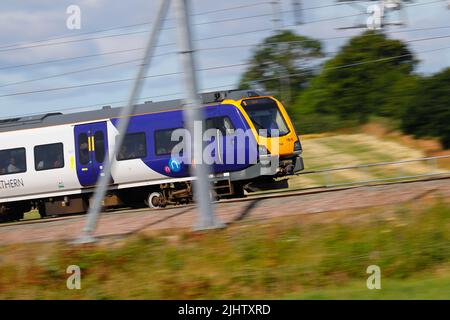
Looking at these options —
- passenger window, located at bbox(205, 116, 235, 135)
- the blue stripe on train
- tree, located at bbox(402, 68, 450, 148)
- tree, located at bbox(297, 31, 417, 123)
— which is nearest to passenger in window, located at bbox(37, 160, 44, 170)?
the blue stripe on train

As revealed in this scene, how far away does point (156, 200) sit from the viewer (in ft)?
75.1

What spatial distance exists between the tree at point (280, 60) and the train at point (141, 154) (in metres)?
37.8

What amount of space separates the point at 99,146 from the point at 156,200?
7.31ft

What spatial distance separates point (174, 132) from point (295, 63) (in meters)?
42.5

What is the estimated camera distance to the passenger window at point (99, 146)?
2270 cm

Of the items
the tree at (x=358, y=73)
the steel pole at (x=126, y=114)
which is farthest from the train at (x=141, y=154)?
the tree at (x=358, y=73)

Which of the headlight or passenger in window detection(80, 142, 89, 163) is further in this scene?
passenger in window detection(80, 142, 89, 163)

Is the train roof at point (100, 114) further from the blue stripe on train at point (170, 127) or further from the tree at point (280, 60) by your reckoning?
the tree at point (280, 60)

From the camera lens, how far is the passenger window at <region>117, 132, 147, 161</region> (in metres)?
22.5

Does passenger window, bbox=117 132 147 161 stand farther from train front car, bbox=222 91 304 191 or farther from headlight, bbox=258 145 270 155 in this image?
headlight, bbox=258 145 270 155

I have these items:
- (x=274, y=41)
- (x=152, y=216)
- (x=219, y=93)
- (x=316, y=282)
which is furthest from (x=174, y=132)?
(x=274, y=41)

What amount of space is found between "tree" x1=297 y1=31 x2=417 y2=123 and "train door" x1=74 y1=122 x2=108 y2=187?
29.4 m

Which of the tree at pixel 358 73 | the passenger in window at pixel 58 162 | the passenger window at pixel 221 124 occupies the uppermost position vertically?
the tree at pixel 358 73
